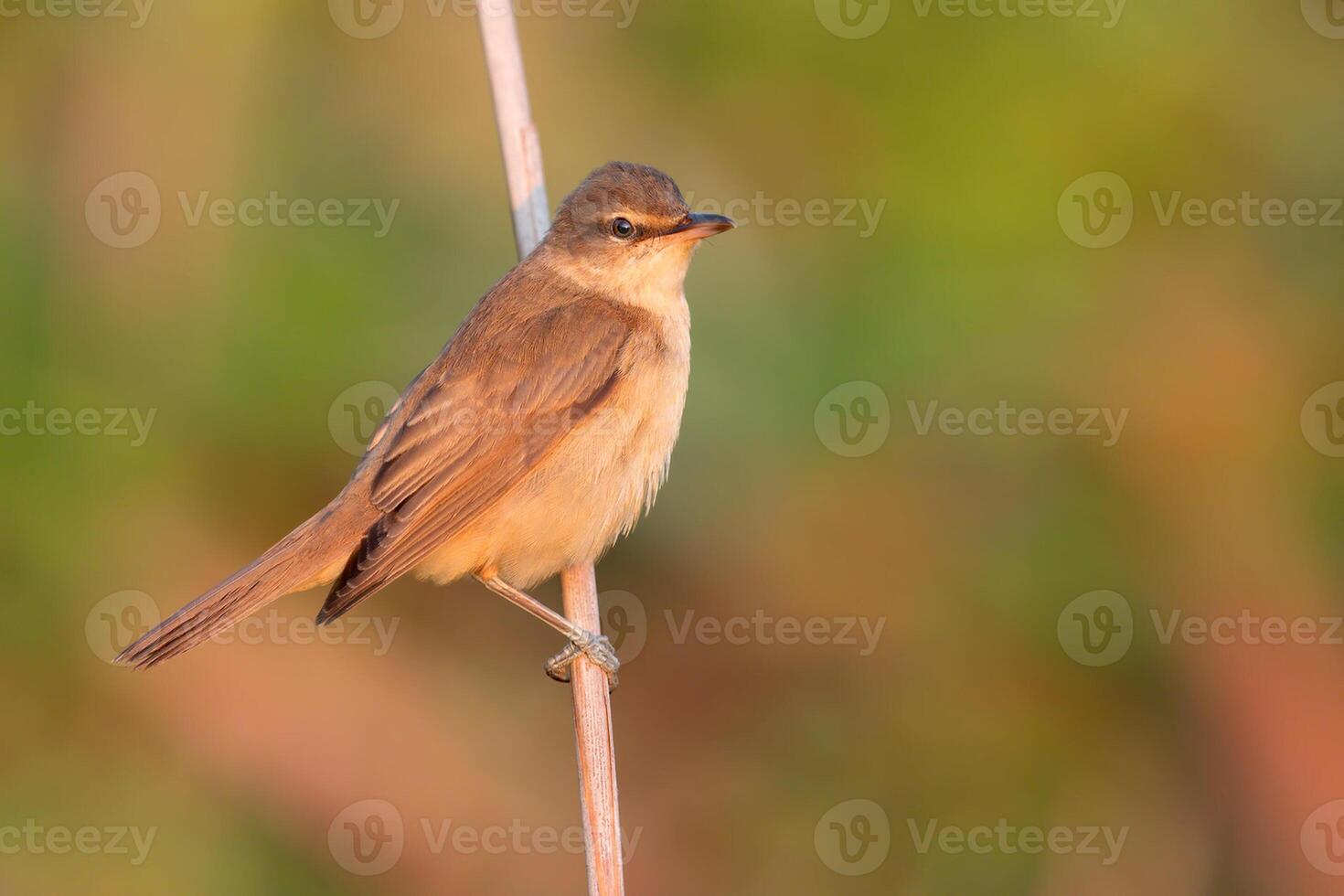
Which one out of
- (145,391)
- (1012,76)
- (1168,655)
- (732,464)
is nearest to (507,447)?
(732,464)

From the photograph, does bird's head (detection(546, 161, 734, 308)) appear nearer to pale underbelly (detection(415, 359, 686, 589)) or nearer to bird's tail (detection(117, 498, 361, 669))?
pale underbelly (detection(415, 359, 686, 589))

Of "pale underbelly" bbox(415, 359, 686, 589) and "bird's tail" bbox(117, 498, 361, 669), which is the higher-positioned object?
"pale underbelly" bbox(415, 359, 686, 589)

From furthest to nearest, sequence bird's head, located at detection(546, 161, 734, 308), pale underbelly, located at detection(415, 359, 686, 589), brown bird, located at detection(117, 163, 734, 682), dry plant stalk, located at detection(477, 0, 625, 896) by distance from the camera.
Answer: bird's head, located at detection(546, 161, 734, 308) < pale underbelly, located at detection(415, 359, 686, 589) < brown bird, located at detection(117, 163, 734, 682) < dry plant stalk, located at detection(477, 0, 625, 896)

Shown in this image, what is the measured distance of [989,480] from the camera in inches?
224

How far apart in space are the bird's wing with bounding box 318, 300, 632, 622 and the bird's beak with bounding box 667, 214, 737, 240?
37 centimetres

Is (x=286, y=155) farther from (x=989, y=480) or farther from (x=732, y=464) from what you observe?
(x=989, y=480)

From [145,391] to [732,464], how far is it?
8.43 feet

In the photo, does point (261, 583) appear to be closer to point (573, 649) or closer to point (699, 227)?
point (573, 649)

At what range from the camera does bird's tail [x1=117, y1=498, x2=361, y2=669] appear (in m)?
3.97

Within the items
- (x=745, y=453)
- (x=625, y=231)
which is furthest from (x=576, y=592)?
(x=745, y=453)

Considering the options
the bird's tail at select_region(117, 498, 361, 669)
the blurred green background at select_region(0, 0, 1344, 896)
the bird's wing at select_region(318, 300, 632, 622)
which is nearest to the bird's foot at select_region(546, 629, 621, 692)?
the bird's wing at select_region(318, 300, 632, 622)

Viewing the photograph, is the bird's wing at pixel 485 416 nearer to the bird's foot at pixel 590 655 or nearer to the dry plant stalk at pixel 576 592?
the dry plant stalk at pixel 576 592

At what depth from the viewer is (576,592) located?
4605 millimetres

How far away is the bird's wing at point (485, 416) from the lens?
172 inches
